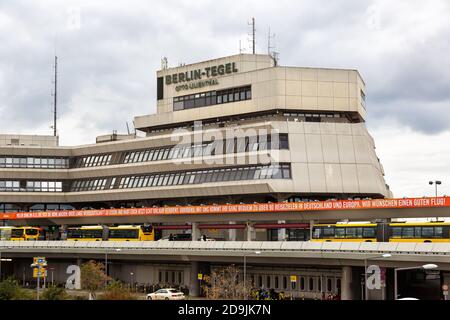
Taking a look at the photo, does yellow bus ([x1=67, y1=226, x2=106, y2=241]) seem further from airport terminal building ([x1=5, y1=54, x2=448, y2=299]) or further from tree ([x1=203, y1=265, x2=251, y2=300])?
tree ([x1=203, y1=265, x2=251, y2=300])

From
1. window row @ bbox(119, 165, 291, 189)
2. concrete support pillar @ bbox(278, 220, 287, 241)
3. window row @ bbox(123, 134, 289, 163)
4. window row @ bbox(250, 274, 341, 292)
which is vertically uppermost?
window row @ bbox(123, 134, 289, 163)

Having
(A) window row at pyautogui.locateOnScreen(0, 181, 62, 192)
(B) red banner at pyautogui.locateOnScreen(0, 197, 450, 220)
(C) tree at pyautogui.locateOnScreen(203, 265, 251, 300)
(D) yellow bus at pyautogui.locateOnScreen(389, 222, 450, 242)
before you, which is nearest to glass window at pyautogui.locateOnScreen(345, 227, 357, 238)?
(D) yellow bus at pyautogui.locateOnScreen(389, 222, 450, 242)

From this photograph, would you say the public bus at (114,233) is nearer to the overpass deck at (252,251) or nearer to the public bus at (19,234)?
the overpass deck at (252,251)

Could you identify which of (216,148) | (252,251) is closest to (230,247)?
(252,251)

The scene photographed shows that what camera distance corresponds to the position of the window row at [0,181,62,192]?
124 meters

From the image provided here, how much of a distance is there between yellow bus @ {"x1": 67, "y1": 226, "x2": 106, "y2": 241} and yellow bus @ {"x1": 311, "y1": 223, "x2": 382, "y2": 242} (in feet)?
109

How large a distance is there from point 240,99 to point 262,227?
2117 cm

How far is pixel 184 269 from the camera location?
93188 mm

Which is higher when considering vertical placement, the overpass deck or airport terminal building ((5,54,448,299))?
airport terminal building ((5,54,448,299))

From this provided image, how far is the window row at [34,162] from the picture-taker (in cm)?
12494

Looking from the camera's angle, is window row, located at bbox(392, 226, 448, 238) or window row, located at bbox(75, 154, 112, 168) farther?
window row, located at bbox(75, 154, 112, 168)

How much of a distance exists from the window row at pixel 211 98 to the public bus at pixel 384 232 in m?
31.2
